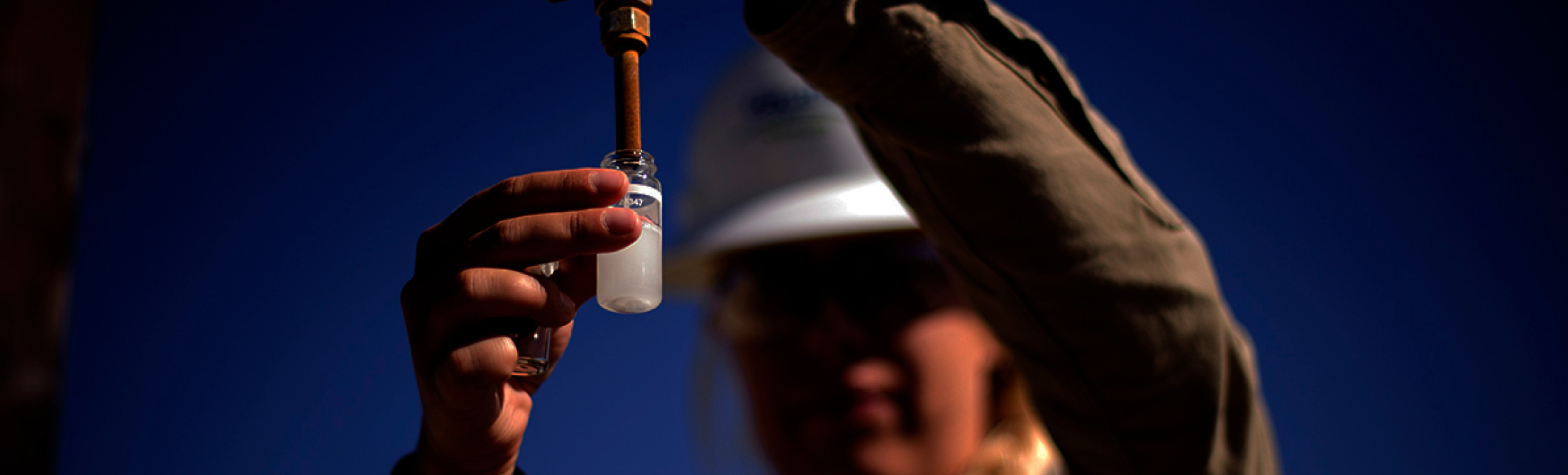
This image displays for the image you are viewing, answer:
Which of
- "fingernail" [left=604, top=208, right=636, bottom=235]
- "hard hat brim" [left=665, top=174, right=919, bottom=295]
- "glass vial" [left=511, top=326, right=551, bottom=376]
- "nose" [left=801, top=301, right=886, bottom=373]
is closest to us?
"fingernail" [left=604, top=208, right=636, bottom=235]

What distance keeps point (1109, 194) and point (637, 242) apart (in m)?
0.84

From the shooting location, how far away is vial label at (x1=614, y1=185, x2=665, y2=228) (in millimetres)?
1312

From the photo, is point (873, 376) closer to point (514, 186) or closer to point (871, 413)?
point (871, 413)

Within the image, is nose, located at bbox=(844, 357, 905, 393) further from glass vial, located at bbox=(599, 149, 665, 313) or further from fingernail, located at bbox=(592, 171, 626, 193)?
fingernail, located at bbox=(592, 171, 626, 193)

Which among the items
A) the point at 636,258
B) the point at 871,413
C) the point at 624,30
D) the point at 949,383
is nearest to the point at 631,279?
the point at 636,258

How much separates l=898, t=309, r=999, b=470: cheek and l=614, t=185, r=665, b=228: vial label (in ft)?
7.84

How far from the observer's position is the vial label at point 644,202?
1.31 meters

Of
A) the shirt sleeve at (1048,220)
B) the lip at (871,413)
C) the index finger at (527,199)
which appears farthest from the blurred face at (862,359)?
the index finger at (527,199)

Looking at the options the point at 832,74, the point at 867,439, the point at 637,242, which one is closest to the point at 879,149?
the point at 832,74

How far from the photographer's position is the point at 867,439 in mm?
3383

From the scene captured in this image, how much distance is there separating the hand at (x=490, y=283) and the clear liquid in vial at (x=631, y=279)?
0.19 ft

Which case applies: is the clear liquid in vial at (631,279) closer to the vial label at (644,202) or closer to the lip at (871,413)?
the vial label at (644,202)

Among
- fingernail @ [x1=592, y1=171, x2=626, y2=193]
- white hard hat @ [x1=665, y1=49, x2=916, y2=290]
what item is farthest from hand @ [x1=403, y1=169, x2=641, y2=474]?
white hard hat @ [x1=665, y1=49, x2=916, y2=290]

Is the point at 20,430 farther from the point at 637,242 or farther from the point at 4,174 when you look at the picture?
the point at 637,242
